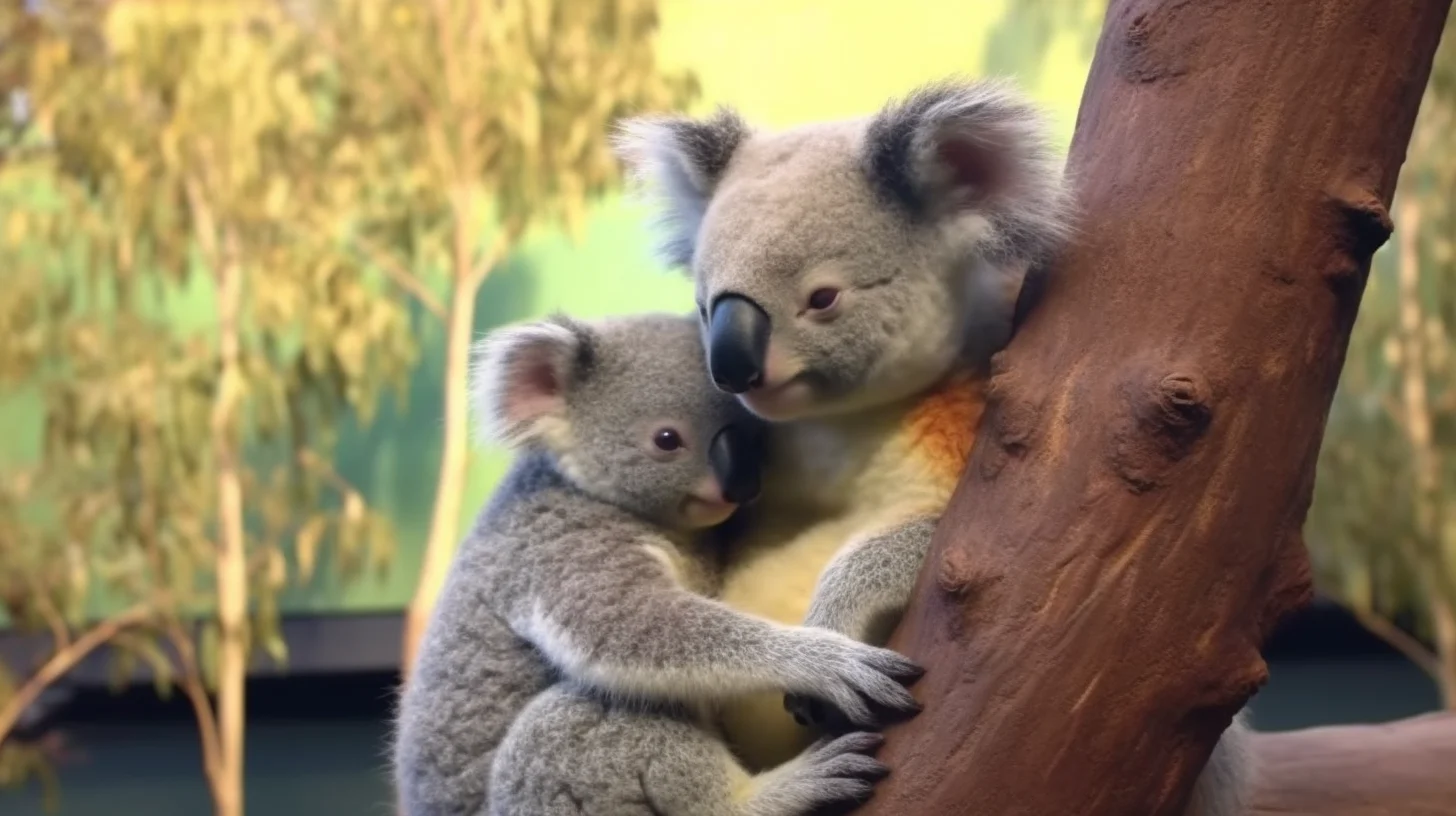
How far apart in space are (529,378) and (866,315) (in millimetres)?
465

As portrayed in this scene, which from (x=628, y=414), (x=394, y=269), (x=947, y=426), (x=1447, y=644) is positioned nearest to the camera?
(x=947, y=426)

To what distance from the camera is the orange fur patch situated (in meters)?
1.30

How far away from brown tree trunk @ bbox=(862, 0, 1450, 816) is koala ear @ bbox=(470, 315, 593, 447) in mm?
525

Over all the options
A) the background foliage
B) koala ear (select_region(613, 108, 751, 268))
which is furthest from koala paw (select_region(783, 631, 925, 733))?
the background foliage

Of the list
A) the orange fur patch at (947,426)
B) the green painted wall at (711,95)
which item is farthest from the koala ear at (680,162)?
the green painted wall at (711,95)

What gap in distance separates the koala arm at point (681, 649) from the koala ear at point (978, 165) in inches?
16.8

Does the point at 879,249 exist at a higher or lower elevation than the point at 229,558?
higher

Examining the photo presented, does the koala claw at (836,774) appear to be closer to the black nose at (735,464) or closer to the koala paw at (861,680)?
the koala paw at (861,680)

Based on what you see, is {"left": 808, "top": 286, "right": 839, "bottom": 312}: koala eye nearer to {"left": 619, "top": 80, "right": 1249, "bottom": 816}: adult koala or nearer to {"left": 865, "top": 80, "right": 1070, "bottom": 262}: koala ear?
{"left": 619, "top": 80, "right": 1249, "bottom": 816}: adult koala

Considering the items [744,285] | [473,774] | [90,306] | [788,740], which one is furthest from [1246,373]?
[90,306]

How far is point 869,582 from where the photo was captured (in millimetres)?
1229

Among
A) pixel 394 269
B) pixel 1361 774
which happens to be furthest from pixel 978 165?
pixel 394 269

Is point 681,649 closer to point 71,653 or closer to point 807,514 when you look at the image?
point 807,514

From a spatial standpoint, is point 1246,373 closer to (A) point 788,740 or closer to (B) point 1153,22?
(B) point 1153,22
